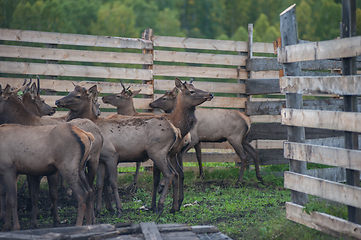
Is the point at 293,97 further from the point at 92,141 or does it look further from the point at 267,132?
the point at 267,132

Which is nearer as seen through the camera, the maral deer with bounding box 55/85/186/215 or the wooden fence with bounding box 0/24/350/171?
the maral deer with bounding box 55/85/186/215

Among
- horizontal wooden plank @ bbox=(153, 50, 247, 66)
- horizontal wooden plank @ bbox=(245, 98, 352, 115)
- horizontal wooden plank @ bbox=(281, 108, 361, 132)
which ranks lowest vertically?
horizontal wooden plank @ bbox=(245, 98, 352, 115)

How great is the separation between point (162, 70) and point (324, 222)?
21.8ft

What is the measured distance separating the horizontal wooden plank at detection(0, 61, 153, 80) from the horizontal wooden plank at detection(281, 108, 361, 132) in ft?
17.4

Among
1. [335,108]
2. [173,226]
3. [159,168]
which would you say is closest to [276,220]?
[173,226]

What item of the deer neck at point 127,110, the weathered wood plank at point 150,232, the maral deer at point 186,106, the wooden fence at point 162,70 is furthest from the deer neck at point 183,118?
the weathered wood plank at point 150,232

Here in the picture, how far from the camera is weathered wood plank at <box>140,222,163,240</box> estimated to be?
465 centimetres

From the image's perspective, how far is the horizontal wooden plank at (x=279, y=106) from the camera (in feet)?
32.8

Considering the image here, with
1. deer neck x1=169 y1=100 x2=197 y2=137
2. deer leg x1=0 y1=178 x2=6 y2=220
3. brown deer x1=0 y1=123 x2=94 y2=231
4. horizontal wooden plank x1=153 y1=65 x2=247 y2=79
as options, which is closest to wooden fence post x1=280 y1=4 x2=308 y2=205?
deer neck x1=169 y1=100 x2=197 y2=137

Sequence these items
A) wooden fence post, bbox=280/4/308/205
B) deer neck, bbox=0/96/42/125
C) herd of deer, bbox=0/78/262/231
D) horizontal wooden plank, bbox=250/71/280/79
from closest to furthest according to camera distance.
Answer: wooden fence post, bbox=280/4/308/205 < herd of deer, bbox=0/78/262/231 < deer neck, bbox=0/96/42/125 < horizontal wooden plank, bbox=250/71/280/79

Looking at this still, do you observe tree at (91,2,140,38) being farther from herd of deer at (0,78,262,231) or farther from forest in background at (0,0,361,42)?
herd of deer at (0,78,262,231)

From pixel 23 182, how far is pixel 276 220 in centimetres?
544

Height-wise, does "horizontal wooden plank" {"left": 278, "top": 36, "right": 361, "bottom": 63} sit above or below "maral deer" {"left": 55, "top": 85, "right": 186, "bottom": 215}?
above

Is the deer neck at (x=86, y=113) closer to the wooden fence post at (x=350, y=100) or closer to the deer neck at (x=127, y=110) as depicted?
the deer neck at (x=127, y=110)
